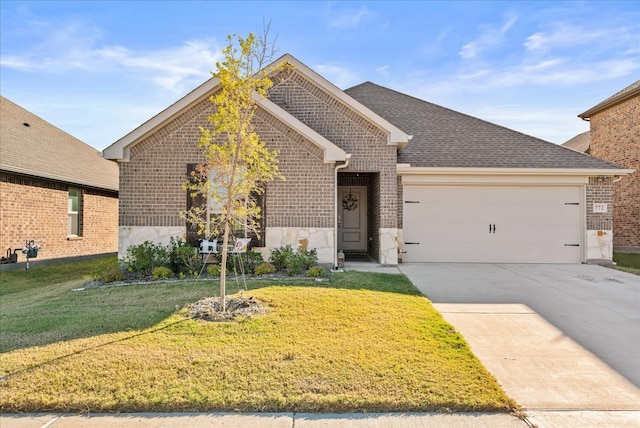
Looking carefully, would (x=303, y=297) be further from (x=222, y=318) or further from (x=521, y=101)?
(x=521, y=101)

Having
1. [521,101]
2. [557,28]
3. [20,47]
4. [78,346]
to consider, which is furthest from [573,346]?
[20,47]

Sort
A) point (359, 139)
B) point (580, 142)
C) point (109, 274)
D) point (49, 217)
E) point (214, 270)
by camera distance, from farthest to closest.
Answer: point (580, 142)
point (49, 217)
point (359, 139)
point (214, 270)
point (109, 274)

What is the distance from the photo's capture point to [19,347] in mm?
4434

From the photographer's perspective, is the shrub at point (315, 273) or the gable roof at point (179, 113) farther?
the gable roof at point (179, 113)

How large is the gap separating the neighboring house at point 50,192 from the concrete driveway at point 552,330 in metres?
11.9

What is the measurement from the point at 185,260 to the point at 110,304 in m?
2.81

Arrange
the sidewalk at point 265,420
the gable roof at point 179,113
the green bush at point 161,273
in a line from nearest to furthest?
the sidewalk at point 265,420, the green bush at point 161,273, the gable roof at point 179,113

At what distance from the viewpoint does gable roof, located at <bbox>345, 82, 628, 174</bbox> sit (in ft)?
38.7

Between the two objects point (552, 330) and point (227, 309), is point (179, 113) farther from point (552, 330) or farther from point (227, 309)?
point (552, 330)

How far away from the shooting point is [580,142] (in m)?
22.9

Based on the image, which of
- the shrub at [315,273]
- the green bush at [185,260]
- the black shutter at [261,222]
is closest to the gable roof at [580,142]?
the shrub at [315,273]

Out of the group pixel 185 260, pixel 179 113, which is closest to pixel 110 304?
pixel 185 260

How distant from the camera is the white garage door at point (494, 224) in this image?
11945mm

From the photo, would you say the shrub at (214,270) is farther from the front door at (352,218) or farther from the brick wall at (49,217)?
the brick wall at (49,217)
